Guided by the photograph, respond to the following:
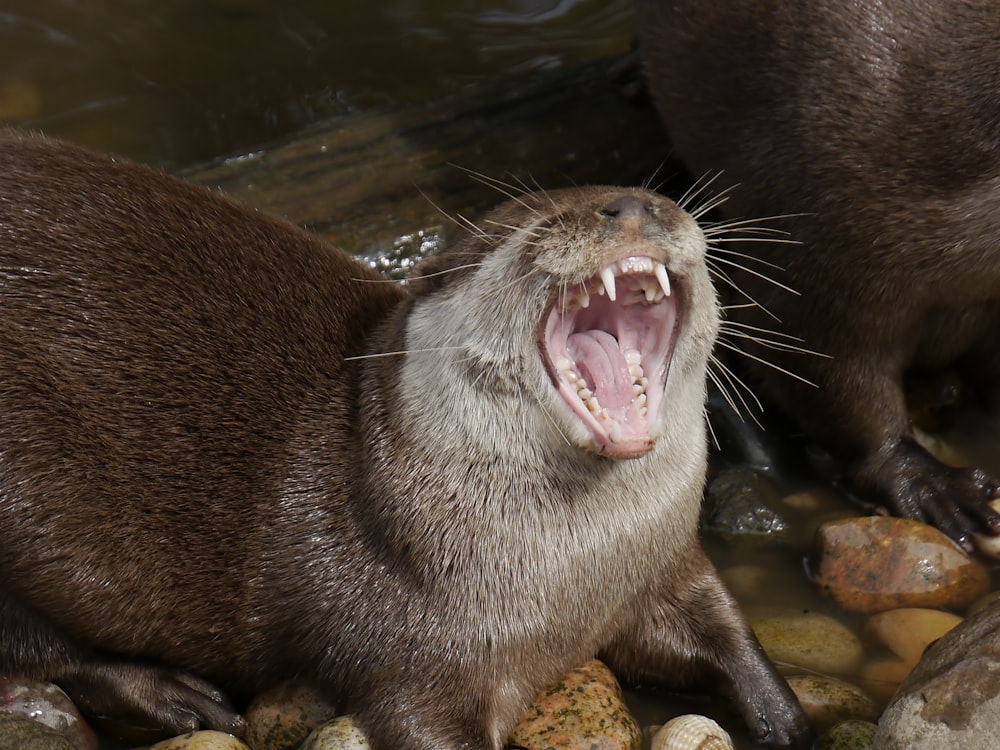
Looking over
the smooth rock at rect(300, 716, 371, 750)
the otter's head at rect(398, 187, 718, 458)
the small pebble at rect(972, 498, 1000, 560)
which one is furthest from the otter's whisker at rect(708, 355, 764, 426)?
the smooth rock at rect(300, 716, 371, 750)

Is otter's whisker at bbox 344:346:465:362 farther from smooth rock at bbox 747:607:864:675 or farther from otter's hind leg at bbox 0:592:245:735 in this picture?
smooth rock at bbox 747:607:864:675

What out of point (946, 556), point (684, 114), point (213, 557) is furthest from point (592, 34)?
point (213, 557)

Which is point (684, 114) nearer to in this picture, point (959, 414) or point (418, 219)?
point (418, 219)

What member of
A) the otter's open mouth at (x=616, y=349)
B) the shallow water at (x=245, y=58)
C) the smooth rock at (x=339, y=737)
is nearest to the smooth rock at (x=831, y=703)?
the otter's open mouth at (x=616, y=349)

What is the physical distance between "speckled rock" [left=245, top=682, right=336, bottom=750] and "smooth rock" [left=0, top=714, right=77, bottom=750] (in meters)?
0.42

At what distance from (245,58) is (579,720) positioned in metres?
3.95

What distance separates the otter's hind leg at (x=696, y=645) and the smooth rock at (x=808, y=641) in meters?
0.18

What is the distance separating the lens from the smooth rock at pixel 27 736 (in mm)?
2807

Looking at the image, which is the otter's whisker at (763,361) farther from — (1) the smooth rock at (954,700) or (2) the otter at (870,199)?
(1) the smooth rock at (954,700)

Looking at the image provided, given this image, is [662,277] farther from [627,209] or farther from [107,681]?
[107,681]

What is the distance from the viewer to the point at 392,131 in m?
5.01

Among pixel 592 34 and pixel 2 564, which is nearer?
pixel 2 564

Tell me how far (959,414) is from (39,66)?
397 centimetres

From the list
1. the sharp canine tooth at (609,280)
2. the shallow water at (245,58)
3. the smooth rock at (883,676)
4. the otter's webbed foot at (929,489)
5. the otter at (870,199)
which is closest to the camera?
the sharp canine tooth at (609,280)
